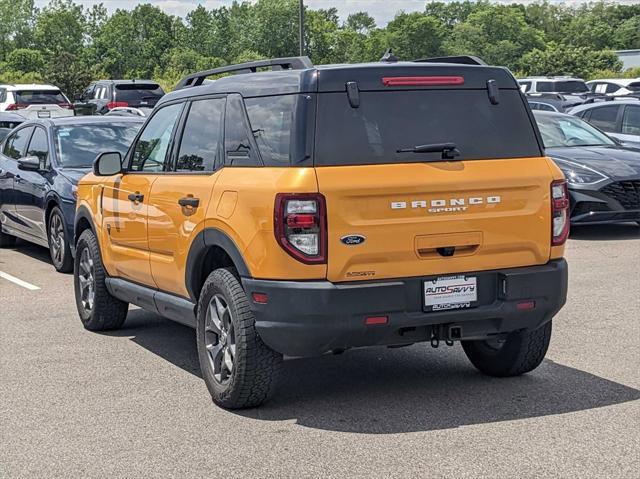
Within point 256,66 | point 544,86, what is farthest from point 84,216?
point 544,86

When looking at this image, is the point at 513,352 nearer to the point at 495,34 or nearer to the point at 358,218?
the point at 358,218

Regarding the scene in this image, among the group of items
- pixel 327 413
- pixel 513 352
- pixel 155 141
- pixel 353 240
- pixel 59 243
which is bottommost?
pixel 59 243

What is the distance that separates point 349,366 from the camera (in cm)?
728

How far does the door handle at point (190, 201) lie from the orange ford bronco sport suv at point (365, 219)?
0.05 feet

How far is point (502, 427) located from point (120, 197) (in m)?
3.41

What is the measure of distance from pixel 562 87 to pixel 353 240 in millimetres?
33781

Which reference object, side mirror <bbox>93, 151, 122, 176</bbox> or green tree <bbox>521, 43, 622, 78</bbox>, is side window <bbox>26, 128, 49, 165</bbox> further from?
green tree <bbox>521, 43, 622, 78</bbox>

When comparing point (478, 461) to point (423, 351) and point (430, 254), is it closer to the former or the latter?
point (430, 254)

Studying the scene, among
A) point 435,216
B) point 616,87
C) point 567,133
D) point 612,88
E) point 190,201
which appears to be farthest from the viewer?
point 612,88

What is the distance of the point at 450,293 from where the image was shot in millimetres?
5910

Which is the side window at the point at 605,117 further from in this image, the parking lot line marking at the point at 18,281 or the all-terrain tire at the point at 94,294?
the all-terrain tire at the point at 94,294

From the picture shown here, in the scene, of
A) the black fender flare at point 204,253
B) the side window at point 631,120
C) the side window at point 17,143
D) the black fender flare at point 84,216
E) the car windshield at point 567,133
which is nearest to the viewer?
the black fender flare at point 204,253

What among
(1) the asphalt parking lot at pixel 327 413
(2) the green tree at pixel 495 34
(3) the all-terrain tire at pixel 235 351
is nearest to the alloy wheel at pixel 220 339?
(3) the all-terrain tire at pixel 235 351

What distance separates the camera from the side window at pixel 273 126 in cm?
581
